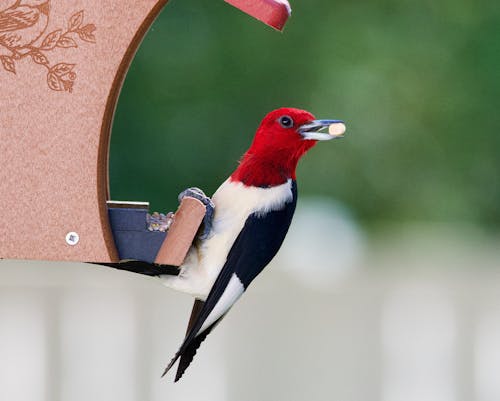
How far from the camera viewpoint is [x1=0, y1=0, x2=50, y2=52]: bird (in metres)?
1.85

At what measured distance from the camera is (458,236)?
6.38 metres

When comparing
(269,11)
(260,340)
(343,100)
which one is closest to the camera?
(269,11)

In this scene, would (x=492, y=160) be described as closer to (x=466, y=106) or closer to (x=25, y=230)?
(x=466, y=106)

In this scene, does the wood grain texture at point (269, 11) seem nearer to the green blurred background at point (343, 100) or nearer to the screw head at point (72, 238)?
the screw head at point (72, 238)

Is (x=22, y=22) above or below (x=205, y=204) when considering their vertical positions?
above

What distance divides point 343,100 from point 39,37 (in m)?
3.62

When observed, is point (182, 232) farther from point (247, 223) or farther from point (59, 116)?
point (59, 116)

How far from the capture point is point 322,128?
6.26 ft

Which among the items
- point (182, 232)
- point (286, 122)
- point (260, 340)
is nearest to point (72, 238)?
point (182, 232)

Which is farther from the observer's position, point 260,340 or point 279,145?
point 260,340

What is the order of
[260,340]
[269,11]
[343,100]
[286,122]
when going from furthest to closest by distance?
[343,100] < [260,340] < [286,122] < [269,11]

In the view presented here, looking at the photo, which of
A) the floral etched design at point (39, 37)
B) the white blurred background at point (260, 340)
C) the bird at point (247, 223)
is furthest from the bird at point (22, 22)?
the white blurred background at point (260, 340)

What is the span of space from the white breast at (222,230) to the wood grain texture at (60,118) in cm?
18

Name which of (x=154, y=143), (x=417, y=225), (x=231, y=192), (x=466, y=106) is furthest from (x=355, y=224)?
(x=231, y=192)
